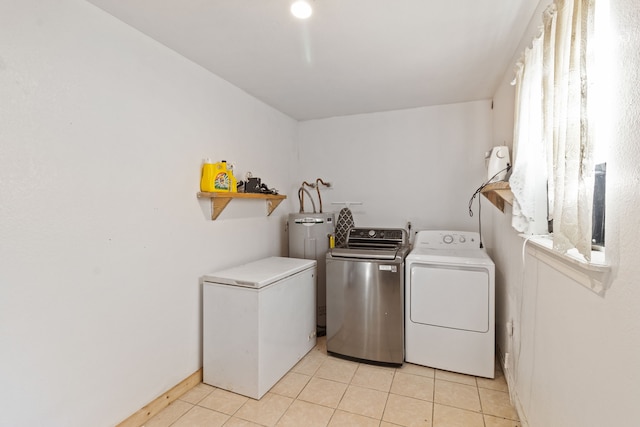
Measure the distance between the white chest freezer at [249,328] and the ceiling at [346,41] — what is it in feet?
5.19

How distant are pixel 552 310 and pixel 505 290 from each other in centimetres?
109

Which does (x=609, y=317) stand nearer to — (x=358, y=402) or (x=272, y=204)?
(x=358, y=402)

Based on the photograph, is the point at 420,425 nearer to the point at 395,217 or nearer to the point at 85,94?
the point at 395,217

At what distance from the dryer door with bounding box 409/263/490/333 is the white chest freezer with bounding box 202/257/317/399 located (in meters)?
1.02

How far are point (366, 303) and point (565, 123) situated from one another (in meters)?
1.87

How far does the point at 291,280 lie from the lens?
8.00 feet

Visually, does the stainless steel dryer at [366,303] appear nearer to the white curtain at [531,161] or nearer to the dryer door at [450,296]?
the dryer door at [450,296]

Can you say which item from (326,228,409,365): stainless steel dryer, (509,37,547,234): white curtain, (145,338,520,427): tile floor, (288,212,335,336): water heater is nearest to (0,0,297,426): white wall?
(145,338,520,427): tile floor

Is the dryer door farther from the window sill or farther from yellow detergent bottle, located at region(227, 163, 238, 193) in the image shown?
yellow detergent bottle, located at region(227, 163, 238, 193)

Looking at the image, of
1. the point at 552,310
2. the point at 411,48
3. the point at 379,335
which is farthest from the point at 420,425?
the point at 411,48

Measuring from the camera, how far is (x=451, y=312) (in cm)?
238

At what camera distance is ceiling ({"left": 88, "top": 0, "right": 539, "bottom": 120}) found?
165 centimetres

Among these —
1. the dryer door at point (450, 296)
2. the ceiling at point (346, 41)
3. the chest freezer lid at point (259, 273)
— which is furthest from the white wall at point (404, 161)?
the chest freezer lid at point (259, 273)

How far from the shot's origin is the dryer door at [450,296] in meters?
2.30
